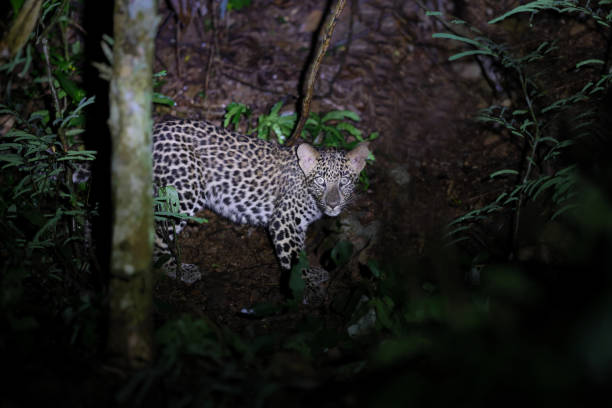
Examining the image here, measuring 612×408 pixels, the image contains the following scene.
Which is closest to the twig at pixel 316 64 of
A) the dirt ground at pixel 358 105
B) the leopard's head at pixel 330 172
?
the leopard's head at pixel 330 172

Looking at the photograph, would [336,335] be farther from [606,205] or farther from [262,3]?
[262,3]

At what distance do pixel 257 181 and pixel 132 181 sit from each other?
347 centimetres

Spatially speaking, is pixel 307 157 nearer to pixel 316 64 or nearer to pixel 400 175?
pixel 316 64

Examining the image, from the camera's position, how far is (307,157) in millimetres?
5754

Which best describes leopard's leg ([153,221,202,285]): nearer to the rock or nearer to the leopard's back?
the leopard's back

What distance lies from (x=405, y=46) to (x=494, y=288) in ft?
24.5

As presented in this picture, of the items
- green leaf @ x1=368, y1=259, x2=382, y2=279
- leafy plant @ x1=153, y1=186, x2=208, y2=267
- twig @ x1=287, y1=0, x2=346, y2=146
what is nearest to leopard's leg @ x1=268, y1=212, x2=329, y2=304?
green leaf @ x1=368, y1=259, x2=382, y2=279

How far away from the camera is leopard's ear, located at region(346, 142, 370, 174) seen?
572 centimetres

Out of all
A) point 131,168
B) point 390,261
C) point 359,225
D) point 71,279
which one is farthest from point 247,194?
point 131,168

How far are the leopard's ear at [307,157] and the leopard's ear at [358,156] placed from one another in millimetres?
450

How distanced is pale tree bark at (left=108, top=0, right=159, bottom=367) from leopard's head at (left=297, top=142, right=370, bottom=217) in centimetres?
308

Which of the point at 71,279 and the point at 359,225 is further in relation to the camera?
the point at 359,225

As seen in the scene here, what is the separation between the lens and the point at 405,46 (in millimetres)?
8633

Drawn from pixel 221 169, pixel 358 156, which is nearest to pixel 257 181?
pixel 221 169
